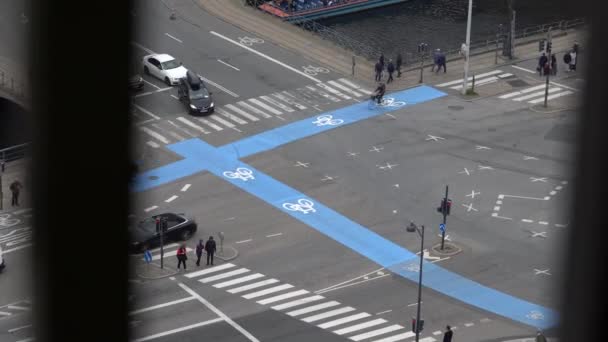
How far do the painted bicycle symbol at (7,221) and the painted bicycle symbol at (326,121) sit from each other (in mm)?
19395

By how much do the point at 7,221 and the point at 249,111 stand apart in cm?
1829

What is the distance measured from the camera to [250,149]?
5891 centimetres

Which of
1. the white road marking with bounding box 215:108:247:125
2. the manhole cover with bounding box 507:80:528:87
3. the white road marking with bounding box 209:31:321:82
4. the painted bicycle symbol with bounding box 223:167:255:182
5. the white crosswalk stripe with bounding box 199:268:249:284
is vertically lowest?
the painted bicycle symbol with bounding box 223:167:255:182

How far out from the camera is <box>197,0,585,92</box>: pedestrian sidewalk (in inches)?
2751

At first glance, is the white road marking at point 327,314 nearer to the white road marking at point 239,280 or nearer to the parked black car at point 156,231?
the white road marking at point 239,280

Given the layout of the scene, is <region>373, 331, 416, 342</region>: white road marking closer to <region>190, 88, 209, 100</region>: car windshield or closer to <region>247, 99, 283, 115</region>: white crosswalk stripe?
<region>247, 99, 283, 115</region>: white crosswalk stripe

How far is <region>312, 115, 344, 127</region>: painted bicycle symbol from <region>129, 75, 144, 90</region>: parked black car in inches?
462

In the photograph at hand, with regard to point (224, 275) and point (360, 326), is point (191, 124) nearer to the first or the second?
point (224, 275)

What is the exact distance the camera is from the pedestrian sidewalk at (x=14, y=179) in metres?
52.2

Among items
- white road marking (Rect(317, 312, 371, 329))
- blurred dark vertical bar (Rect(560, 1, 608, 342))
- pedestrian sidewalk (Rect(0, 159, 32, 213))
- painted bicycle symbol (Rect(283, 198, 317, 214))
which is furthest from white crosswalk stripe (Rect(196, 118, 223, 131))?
blurred dark vertical bar (Rect(560, 1, 608, 342))

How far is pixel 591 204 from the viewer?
328cm

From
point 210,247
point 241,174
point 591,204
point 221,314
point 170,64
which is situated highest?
point 591,204

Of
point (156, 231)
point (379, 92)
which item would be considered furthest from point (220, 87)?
point (156, 231)

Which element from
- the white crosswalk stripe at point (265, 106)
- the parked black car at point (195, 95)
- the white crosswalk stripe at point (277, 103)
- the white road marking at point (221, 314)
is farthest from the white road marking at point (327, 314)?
the parked black car at point (195, 95)
